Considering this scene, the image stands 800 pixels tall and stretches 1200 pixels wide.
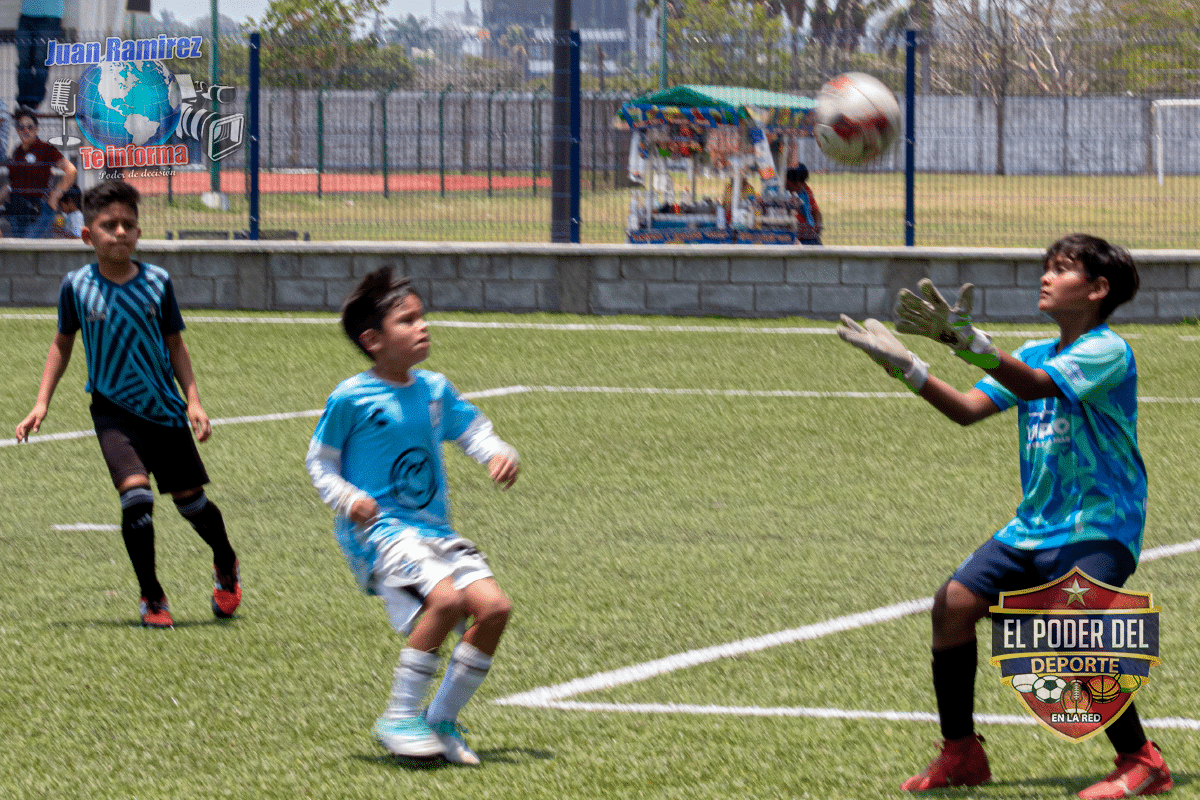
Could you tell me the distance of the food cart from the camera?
15.6 metres

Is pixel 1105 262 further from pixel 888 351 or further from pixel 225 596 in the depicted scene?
pixel 225 596

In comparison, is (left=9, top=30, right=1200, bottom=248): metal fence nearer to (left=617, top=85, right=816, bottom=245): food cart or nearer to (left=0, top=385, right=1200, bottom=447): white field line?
(left=617, top=85, right=816, bottom=245): food cart

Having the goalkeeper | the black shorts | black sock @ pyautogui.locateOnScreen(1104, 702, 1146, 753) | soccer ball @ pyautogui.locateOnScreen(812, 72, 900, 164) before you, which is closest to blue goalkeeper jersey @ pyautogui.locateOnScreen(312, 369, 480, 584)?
the goalkeeper

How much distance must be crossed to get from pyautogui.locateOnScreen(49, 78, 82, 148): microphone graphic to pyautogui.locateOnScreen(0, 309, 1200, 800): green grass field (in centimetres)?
540

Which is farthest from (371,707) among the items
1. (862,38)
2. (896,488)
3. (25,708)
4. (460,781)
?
(862,38)

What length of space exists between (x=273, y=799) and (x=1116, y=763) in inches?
85.0

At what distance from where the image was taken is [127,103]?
1636 cm

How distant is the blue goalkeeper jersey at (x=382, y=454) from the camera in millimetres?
4391

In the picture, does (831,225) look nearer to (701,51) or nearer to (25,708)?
(701,51)

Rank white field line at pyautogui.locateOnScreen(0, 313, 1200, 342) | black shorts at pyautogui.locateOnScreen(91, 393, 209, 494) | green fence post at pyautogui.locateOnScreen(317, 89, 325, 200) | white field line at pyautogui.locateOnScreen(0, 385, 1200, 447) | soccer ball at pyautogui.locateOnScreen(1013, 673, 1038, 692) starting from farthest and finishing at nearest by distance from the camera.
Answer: green fence post at pyautogui.locateOnScreen(317, 89, 325, 200) < white field line at pyautogui.locateOnScreen(0, 313, 1200, 342) < white field line at pyautogui.locateOnScreen(0, 385, 1200, 447) < black shorts at pyautogui.locateOnScreen(91, 393, 209, 494) < soccer ball at pyautogui.locateOnScreen(1013, 673, 1038, 692)

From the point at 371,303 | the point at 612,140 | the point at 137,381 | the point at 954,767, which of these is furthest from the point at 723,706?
the point at 612,140

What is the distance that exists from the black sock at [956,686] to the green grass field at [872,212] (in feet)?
36.9

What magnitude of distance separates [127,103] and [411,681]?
526 inches

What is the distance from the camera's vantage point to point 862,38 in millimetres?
Result: 14711
